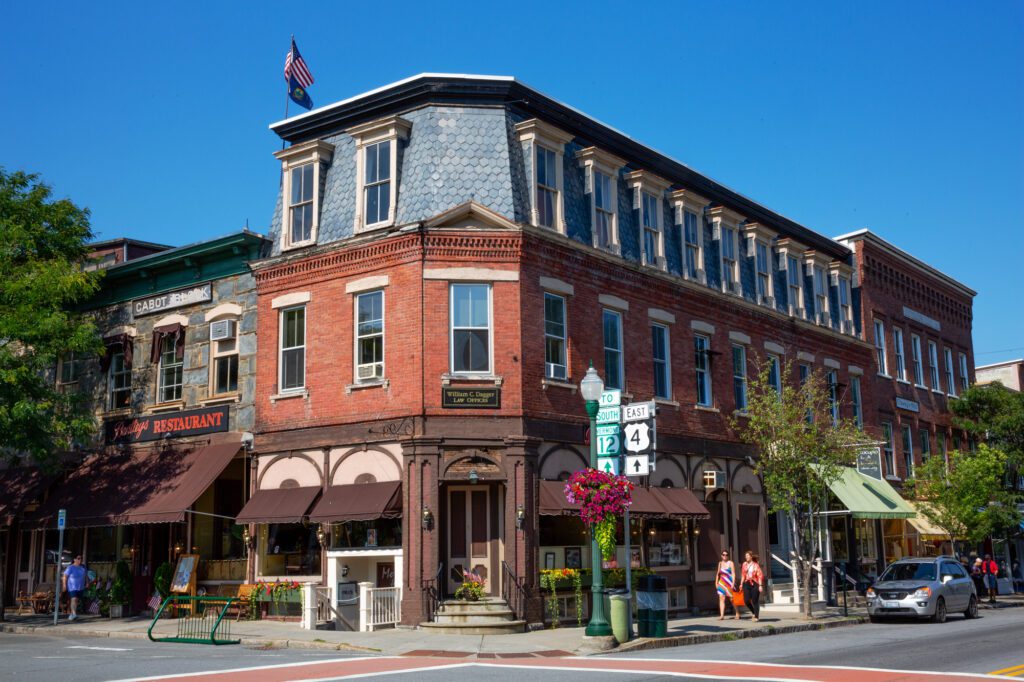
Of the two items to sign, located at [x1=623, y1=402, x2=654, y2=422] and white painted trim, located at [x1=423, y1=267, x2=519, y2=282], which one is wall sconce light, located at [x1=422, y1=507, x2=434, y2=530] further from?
white painted trim, located at [x1=423, y1=267, x2=519, y2=282]

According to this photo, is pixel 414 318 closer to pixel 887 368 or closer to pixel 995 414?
pixel 887 368

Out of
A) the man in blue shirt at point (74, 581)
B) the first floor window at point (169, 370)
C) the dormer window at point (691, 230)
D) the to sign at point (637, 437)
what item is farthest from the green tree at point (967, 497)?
the man in blue shirt at point (74, 581)

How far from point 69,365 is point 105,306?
2.37 m

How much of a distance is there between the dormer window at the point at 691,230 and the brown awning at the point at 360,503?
11.3 m

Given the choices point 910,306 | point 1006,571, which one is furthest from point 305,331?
point 1006,571

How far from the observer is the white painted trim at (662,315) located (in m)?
27.6

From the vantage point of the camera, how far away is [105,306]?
29781mm

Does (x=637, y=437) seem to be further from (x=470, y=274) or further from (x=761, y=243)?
(x=761, y=243)

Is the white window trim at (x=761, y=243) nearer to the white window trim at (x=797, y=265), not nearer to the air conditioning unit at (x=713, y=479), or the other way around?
the white window trim at (x=797, y=265)

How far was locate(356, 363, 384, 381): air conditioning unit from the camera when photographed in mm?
23703

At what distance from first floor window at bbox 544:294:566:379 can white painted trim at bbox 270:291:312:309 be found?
19.2 ft

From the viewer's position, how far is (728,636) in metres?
21.3

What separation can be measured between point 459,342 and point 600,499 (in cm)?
546

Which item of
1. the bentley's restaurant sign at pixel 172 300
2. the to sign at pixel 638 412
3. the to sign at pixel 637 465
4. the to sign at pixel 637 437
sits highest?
the bentley's restaurant sign at pixel 172 300
